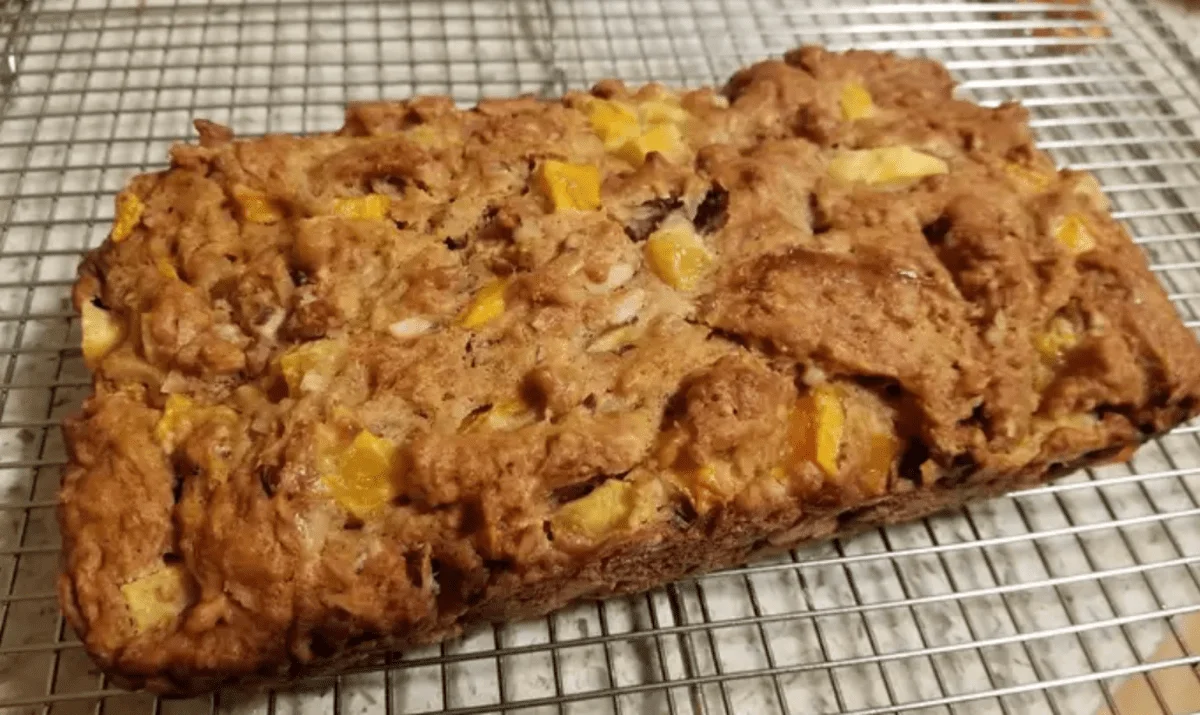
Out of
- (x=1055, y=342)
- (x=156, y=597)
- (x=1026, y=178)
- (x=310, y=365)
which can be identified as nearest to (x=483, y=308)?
(x=310, y=365)

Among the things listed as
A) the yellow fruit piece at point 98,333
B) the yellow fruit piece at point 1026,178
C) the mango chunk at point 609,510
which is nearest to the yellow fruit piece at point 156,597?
the yellow fruit piece at point 98,333

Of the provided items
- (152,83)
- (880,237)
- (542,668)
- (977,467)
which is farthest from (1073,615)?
(152,83)

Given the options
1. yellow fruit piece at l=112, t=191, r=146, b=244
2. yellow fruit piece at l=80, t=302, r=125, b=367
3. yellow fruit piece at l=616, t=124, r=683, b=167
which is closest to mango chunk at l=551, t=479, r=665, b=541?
yellow fruit piece at l=616, t=124, r=683, b=167

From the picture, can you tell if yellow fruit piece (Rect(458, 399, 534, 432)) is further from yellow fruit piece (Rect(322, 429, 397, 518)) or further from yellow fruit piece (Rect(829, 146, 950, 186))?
yellow fruit piece (Rect(829, 146, 950, 186))

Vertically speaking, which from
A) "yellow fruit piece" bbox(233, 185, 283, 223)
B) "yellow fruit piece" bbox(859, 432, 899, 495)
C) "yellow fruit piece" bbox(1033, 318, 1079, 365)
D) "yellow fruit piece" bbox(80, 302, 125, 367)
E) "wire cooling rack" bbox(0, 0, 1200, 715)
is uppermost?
"yellow fruit piece" bbox(233, 185, 283, 223)

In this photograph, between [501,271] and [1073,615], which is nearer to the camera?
[501,271]

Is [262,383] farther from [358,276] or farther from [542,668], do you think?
[542,668]
